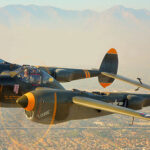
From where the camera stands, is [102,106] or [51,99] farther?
[102,106]

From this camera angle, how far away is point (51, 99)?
18.4 meters

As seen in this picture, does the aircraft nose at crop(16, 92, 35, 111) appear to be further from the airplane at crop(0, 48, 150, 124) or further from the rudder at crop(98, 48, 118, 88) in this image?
the rudder at crop(98, 48, 118, 88)

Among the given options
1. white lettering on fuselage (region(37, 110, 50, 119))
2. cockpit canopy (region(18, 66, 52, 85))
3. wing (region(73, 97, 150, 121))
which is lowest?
white lettering on fuselage (region(37, 110, 50, 119))

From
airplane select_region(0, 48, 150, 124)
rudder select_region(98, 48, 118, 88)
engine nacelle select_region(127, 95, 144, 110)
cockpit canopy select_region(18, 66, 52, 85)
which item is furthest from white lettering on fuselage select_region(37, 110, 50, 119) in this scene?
rudder select_region(98, 48, 118, 88)

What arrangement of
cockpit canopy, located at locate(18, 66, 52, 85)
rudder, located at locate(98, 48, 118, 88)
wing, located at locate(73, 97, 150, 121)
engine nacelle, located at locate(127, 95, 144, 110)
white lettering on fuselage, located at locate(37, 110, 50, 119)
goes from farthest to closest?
1. rudder, located at locate(98, 48, 118, 88)
2. engine nacelle, located at locate(127, 95, 144, 110)
3. cockpit canopy, located at locate(18, 66, 52, 85)
4. white lettering on fuselage, located at locate(37, 110, 50, 119)
5. wing, located at locate(73, 97, 150, 121)

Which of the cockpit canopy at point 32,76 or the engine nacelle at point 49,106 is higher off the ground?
the cockpit canopy at point 32,76

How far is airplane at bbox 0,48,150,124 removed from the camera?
18.0 meters

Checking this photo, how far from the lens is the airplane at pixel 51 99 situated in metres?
18.0

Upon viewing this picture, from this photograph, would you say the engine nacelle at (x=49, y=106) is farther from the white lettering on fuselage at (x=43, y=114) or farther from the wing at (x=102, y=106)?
the wing at (x=102, y=106)

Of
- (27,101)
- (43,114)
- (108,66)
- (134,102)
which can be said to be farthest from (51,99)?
(108,66)

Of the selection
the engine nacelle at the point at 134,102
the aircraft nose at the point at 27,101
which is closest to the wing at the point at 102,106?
the aircraft nose at the point at 27,101

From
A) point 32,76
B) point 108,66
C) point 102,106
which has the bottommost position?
point 102,106

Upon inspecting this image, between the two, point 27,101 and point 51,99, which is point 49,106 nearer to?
point 51,99

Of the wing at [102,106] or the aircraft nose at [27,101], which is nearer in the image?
the aircraft nose at [27,101]
